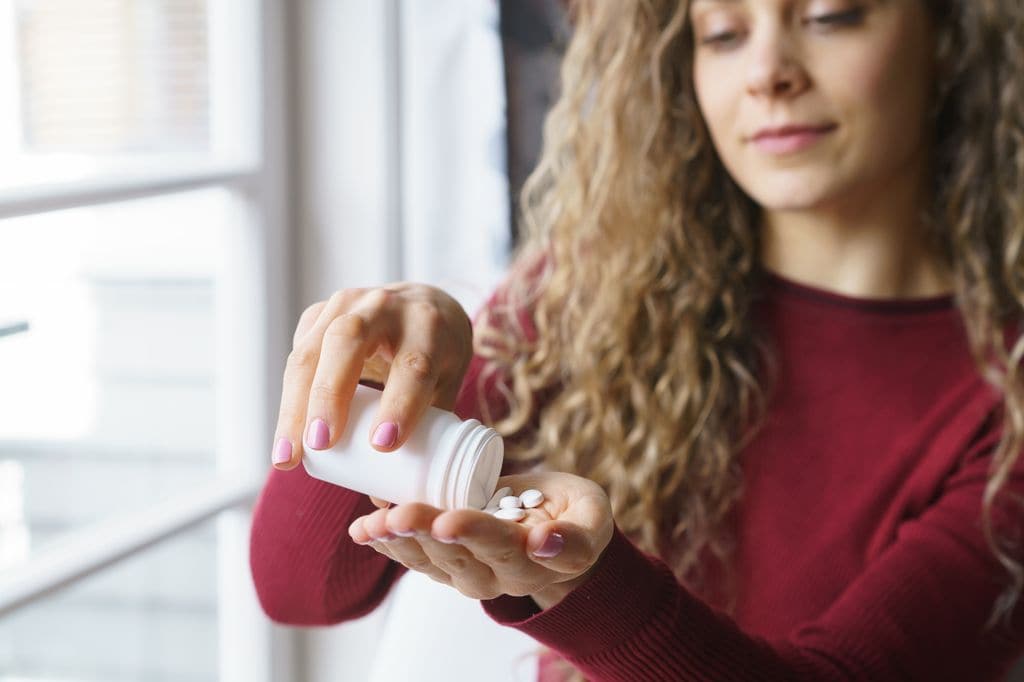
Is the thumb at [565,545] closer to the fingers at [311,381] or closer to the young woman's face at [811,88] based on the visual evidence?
the fingers at [311,381]

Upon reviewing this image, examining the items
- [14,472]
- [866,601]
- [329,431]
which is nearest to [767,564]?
[866,601]

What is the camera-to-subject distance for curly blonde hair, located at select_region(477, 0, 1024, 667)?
1273 mm

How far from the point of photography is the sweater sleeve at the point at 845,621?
830mm

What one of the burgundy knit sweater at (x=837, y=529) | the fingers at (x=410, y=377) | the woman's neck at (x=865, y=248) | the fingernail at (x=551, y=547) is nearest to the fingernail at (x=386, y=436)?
the fingers at (x=410, y=377)

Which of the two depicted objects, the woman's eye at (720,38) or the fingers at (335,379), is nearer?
the fingers at (335,379)

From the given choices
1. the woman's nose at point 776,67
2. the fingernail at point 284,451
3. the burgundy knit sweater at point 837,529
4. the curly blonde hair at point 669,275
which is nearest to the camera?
the fingernail at point 284,451

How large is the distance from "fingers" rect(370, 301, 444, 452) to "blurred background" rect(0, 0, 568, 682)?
56 cm

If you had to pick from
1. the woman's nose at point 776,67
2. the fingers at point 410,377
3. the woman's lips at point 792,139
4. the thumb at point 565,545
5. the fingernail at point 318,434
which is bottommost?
the thumb at point 565,545

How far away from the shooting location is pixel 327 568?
3.57 ft

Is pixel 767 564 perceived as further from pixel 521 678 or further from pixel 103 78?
pixel 103 78

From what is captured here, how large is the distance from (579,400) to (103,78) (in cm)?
73

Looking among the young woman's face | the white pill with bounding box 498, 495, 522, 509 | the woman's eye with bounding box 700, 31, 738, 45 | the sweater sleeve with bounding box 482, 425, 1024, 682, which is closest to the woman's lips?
the young woman's face

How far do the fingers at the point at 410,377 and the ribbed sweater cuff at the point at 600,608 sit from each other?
149mm

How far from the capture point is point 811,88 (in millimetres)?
1150
